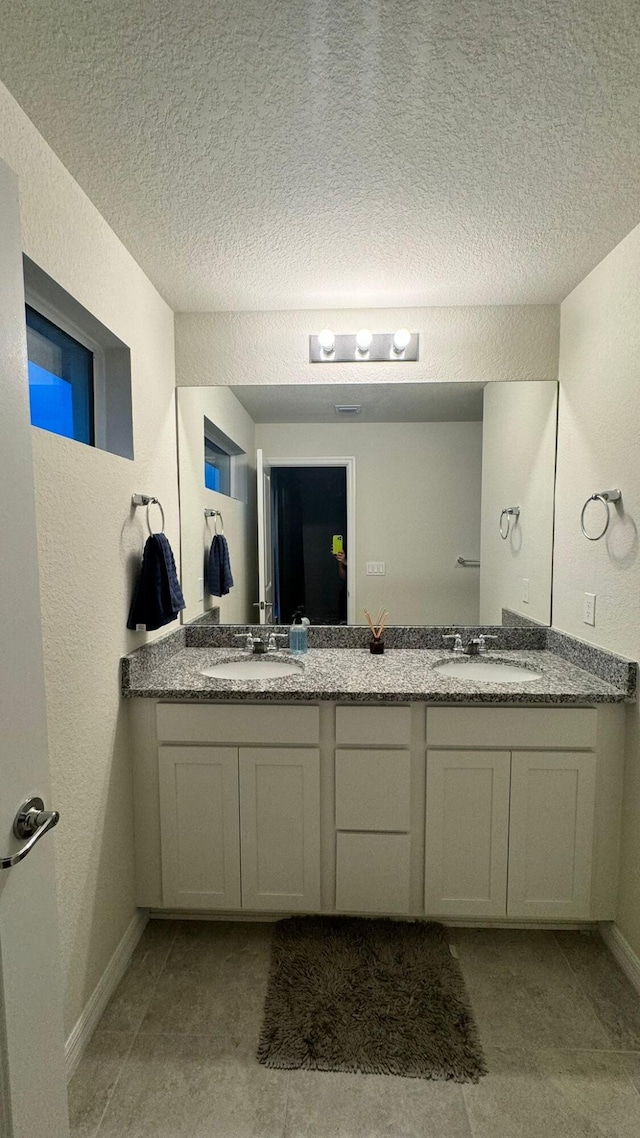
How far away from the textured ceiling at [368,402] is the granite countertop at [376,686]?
3.43 ft

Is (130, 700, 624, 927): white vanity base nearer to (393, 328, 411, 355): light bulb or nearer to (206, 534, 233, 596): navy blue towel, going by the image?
(206, 534, 233, 596): navy blue towel

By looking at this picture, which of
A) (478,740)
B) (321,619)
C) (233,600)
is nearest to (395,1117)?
(478,740)

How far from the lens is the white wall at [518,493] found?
2166mm

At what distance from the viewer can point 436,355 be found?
2.14m


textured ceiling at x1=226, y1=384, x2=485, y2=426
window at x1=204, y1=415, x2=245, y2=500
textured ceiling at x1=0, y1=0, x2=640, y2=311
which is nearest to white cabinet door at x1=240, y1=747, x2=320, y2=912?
window at x1=204, y1=415, x2=245, y2=500

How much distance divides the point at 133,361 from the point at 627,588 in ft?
5.90

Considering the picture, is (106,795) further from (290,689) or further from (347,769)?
(347,769)

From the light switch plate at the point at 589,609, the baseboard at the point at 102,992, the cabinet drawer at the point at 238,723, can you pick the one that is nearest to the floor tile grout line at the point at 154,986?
the baseboard at the point at 102,992

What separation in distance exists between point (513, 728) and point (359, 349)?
1588mm

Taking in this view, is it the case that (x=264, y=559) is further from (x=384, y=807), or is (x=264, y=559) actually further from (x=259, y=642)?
(x=384, y=807)

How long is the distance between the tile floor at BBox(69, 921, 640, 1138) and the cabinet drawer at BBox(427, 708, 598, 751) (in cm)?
71

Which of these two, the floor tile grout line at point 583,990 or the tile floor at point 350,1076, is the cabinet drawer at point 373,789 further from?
the floor tile grout line at point 583,990

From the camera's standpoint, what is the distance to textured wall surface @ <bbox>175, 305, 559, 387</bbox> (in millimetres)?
2119

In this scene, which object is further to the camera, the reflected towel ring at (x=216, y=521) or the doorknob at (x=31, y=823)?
the reflected towel ring at (x=216, y=521)
